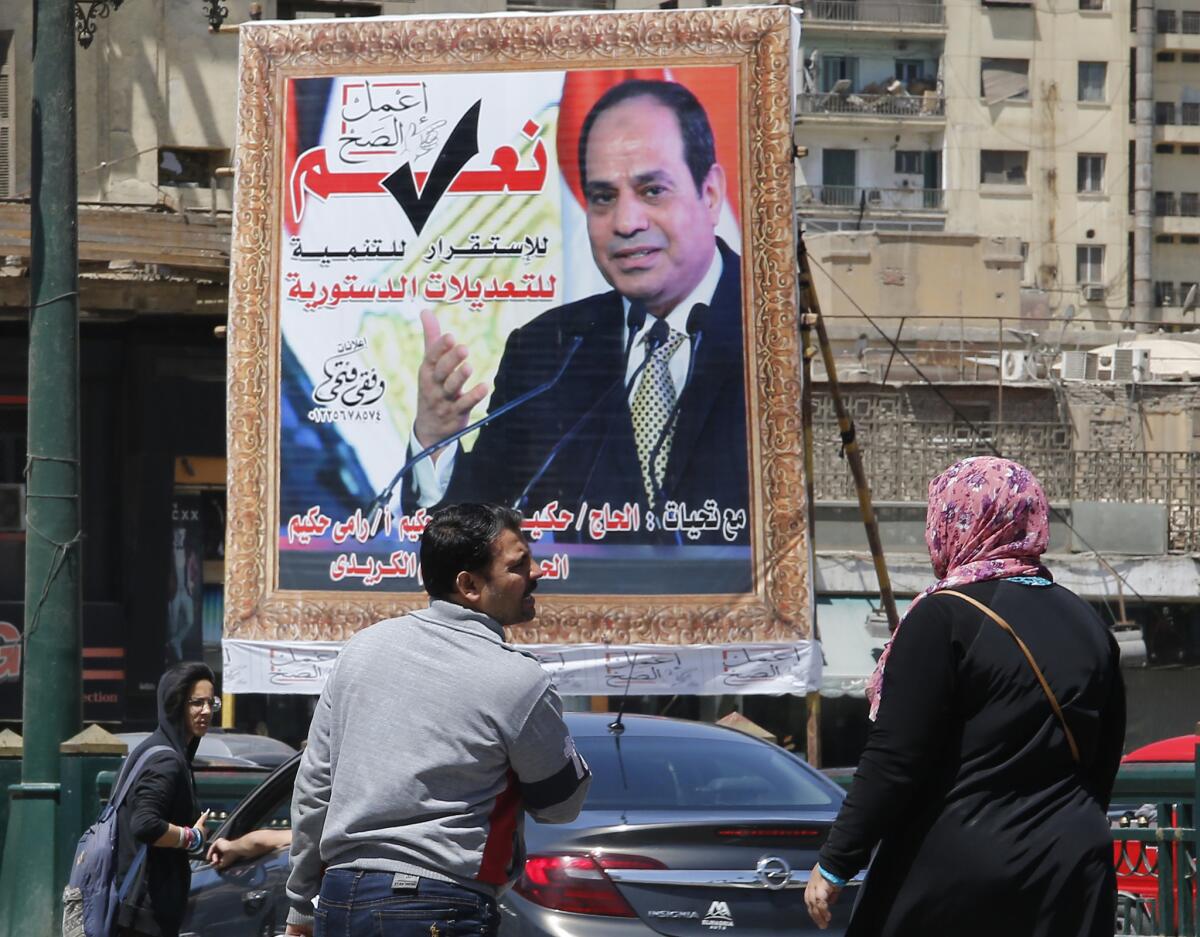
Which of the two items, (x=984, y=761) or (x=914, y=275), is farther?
(x=914, y=275)

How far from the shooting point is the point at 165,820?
6.06 meters

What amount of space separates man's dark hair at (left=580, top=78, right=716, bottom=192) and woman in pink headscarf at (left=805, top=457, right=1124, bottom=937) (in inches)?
393

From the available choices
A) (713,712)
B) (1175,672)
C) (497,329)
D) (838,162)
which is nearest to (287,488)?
(497,329)

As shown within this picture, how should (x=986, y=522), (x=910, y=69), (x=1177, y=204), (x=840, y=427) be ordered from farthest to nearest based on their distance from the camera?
(x=1177, y=204)
(x=910, y=69)
(x=840, y=427)
(x=986, y=522)

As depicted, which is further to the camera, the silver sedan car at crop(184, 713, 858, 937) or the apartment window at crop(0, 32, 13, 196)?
the apartment window at crop(0, 32, 13, 196)

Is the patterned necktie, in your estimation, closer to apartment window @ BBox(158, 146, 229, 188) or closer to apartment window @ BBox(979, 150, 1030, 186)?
apartment window @ BBox(158, 146, 229, 188)

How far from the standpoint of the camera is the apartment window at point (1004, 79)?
185 ft

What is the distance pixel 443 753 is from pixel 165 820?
2.61 meters

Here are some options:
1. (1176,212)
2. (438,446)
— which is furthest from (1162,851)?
(1176,212)

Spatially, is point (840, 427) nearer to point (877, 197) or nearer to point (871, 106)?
point (877, 197)

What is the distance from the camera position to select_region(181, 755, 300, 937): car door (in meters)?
6.35

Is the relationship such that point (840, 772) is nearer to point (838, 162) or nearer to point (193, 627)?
point (193, 627)

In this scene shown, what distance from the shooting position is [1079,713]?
381 cm

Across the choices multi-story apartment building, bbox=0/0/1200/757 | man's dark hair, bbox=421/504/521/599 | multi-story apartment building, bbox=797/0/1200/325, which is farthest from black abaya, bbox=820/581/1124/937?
multi-story apartment building, bbox=797/0/1200/325
